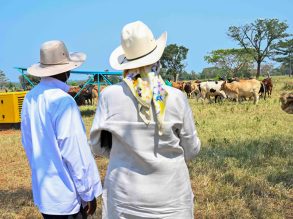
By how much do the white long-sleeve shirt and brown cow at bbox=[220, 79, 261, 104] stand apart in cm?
1666

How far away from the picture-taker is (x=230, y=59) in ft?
186

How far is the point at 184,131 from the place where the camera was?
2225 mm

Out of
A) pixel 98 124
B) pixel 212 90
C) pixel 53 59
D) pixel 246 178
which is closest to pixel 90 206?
pixel 98 124

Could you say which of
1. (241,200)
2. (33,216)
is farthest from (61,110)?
(241,200)

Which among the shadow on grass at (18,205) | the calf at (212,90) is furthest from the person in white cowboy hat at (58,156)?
the calf at (212,90)

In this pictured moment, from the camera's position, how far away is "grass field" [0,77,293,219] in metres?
4.43

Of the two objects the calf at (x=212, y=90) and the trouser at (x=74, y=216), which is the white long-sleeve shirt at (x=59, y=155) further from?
the calf at (x=212, y=90)

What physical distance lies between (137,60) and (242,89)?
1716 cm

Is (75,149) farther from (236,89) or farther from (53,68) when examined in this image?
(236,89)

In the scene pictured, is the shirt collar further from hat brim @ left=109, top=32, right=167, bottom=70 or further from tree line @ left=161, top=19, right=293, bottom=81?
tree line @ left=161, top=19, right=293, bottom=81

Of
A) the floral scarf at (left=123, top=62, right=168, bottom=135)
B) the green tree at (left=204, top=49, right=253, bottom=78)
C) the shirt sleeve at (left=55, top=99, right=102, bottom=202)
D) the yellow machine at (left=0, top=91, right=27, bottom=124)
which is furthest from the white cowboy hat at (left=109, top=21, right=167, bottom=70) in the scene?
the green tree at (left=204, top=49, right=253, bottom=78)

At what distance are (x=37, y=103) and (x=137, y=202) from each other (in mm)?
855

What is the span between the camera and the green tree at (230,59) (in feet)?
178

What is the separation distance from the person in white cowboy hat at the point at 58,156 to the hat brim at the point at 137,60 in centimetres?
37
